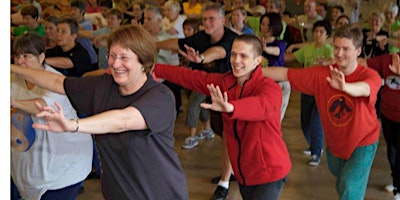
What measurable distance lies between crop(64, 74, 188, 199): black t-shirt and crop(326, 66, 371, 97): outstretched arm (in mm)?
1145

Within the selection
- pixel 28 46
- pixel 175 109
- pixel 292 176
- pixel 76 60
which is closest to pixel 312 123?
pixel 292 176

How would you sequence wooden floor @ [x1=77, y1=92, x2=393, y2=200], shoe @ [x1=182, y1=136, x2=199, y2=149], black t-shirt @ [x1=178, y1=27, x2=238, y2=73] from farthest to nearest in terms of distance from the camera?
shoe @ [x1=182, y1=136, x2=199, y2=149], wooden floor @ [x1=77, y1=92, x2=393, y2=200], black t-shirt @ [x1=178, y1=27, x2=238, y2=73]

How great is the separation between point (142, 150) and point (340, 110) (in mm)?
1554

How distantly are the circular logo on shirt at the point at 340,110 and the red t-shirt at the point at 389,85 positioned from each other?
939 mm

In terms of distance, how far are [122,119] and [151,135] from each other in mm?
206

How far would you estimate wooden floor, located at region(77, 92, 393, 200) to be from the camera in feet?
14.2

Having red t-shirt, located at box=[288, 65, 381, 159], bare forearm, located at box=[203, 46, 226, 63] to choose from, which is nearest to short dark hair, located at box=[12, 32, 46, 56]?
bare forearm, located at box=[203, 46, 226, 63]

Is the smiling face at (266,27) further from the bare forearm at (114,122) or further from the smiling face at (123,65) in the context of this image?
the bare forearm at (114,122)

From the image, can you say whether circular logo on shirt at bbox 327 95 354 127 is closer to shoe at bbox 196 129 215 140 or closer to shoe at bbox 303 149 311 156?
shoe at bbox 303 149 311 156

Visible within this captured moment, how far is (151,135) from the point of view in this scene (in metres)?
2.15

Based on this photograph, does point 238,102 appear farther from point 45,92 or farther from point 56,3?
point 56,3

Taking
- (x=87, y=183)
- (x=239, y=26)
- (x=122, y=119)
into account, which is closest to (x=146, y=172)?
(x=122, y=119)

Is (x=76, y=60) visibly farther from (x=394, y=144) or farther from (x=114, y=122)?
(x=394, y=144)

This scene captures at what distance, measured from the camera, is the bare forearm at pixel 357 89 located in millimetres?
3017
